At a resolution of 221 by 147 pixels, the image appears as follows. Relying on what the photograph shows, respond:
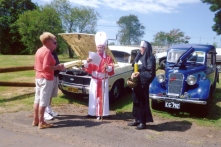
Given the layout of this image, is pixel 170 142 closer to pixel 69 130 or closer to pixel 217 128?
pixel 217 128

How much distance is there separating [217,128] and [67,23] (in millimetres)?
44740

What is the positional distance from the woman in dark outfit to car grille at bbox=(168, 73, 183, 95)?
1.60 metres

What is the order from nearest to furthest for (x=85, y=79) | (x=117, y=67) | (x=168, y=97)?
1. (x=168, y=97)
2. (x=85, y=79)
3. (x=117, y=67)

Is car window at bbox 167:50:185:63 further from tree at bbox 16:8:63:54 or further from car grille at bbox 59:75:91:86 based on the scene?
tree at bbox 16:8:63:54

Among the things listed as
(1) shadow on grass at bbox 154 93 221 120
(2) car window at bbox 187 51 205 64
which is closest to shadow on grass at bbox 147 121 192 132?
(1) shadow on grass at bbox 154 93 221 120

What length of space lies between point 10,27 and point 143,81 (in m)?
42.7

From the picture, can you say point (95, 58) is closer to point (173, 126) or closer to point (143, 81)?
point (143, 81)

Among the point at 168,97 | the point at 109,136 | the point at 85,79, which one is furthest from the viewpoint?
the point at 85,79

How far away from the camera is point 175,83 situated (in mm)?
7031

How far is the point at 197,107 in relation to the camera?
723cm

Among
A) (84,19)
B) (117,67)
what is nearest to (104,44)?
(117,67)

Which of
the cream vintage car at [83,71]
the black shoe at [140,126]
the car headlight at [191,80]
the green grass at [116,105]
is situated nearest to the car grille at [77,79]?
the cream vintage car at [83,71]

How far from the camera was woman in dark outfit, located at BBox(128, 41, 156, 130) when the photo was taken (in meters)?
5.51

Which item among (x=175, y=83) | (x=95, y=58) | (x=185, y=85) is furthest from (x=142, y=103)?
(x=185, y=85)
